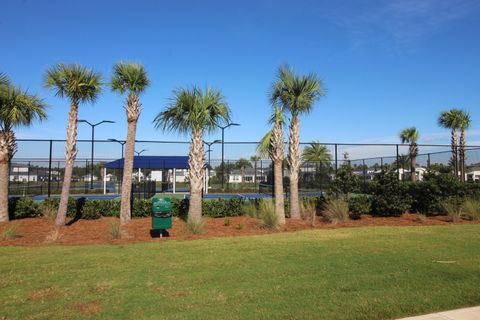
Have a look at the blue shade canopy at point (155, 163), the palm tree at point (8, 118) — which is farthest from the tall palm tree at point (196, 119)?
the blue shade canopy at point (155, 163)

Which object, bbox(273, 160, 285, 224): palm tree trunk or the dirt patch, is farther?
bbox(273, 160, 285, 224): palm tree trunk

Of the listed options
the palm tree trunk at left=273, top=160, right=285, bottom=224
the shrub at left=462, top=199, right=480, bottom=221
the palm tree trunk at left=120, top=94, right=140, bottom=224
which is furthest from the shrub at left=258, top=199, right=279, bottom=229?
the shrub at left=462, top=199, right=480, bottom=221

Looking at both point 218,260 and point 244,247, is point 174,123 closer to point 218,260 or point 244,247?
point 244,247

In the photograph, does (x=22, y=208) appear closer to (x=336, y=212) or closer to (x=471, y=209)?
(x=336, y=212)

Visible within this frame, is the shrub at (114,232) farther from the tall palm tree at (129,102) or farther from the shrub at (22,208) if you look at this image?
the shrub at (22,208)

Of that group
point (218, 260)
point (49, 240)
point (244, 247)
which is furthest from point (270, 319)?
point (49, 240)

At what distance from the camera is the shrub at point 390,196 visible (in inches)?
637

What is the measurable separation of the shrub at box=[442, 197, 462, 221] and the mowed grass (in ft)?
17.0

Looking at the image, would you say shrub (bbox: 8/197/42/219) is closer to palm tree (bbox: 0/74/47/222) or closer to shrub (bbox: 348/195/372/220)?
palm tree (bbox: 0/74/47/222)

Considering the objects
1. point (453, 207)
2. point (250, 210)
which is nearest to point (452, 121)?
point (453, 207)

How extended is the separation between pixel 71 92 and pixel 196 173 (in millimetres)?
5052

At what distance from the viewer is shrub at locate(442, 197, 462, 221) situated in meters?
15.1

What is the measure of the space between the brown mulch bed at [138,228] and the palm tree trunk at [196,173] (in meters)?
0.62

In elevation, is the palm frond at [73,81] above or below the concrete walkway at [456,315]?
above
